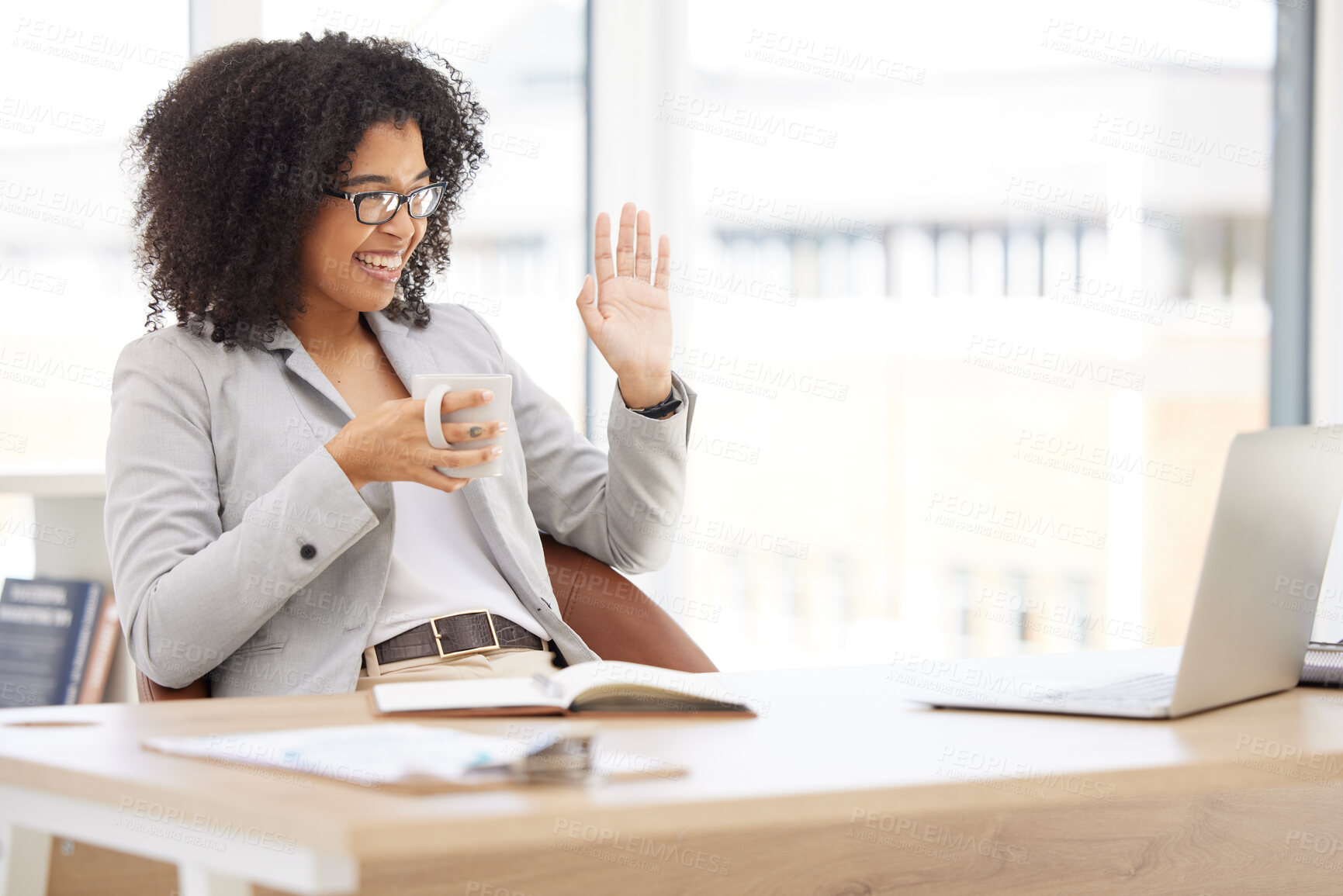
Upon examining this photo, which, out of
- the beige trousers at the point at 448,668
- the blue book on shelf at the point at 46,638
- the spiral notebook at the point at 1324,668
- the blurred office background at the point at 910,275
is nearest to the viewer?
the spiral notebook at the point at 1324,668

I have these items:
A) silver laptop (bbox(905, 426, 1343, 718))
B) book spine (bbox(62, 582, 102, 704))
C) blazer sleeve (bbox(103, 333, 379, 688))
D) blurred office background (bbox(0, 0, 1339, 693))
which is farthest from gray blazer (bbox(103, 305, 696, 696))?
blurred office background (bbox(0, 0, 1339, 693))

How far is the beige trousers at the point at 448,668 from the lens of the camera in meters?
1.45

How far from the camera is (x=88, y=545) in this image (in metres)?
2.27

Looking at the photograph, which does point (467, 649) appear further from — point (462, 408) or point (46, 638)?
point (46, 638)

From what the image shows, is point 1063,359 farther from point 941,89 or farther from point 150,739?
point 150,739

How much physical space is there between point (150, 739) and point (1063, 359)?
257cm

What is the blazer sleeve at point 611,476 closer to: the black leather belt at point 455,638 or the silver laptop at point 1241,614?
the black leather belt at point 455,638

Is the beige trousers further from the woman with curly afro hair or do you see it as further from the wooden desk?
the wooden desk

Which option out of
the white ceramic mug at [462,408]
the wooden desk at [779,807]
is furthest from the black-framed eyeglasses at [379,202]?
the wooden desk at [779,807]

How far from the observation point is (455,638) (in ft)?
4.93

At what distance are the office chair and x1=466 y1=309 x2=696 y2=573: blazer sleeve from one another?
9 centimetres

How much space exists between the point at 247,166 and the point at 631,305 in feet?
1.74

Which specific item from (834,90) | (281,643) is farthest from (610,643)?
(834,90)

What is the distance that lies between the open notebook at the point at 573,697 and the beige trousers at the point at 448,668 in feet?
1.31
